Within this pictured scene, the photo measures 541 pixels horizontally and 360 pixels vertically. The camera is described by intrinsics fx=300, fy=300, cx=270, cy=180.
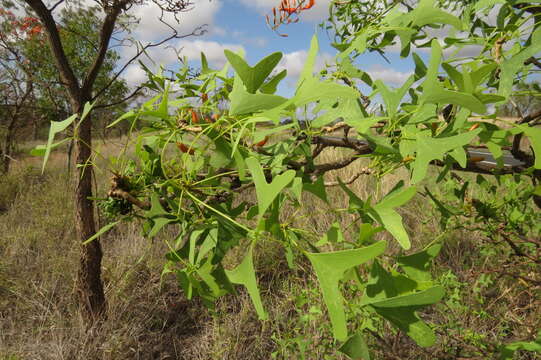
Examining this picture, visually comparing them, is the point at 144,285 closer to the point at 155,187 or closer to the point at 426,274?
the point at 155,187

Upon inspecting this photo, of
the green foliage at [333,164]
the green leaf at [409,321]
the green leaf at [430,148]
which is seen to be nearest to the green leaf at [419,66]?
the green foliage at [333,164]

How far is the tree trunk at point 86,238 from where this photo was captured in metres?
0.86

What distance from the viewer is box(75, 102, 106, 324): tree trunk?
0.86 metres

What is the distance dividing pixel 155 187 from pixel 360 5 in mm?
546

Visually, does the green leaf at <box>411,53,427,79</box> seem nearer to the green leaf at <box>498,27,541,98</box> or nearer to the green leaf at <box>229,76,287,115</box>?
the green leaf at <box>498,27,541,98</box>

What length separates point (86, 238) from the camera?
0.90 meters

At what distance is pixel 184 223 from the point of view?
275mm

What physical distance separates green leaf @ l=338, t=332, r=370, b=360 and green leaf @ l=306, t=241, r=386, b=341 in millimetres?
63

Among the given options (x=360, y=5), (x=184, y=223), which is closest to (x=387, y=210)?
(x=184, y=223)

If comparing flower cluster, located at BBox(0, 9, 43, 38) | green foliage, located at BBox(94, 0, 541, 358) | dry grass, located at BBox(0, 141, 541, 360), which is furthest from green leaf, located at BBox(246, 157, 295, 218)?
flower cluster, located at BBox(0, 9, 43, 38)

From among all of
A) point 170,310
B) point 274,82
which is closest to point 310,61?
point 274,82

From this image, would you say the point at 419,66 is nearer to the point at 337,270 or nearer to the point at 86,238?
the point at 337,270

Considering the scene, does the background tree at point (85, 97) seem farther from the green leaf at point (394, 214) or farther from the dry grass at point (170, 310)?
the green leaf at point (394, 214)

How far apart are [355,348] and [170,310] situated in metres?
1.26
